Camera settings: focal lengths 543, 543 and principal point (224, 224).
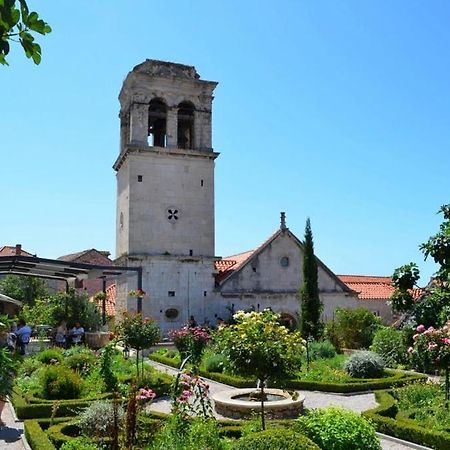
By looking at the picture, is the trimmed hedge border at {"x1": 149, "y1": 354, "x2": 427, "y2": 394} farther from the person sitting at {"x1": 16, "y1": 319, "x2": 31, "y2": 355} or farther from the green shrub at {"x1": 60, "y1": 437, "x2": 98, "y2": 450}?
the person sitting at {"x1": 16, "y1": 319, "x2": 31, "y2": 355}

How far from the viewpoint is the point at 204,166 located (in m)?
31.1

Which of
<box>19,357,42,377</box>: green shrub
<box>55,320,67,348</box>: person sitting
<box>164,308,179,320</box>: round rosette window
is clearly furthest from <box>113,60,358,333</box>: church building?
<box>19,357,42,377</box>: green shrub

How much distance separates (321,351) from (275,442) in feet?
53.7

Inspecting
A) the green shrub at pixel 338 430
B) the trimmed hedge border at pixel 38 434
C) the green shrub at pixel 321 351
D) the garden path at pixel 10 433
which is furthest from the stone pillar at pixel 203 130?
the green shrub at pixel 338 430

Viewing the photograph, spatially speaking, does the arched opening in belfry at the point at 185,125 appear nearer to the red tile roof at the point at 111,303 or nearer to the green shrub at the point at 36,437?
the red tile roof at the point at 111,303

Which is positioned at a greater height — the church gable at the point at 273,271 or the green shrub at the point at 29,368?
the church gable at the point at 273,271

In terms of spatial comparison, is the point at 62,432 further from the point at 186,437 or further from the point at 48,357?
the point at 48,357

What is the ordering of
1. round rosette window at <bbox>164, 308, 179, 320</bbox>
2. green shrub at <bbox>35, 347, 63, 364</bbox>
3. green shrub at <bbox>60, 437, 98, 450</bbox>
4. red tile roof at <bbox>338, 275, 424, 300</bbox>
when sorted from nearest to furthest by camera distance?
1. green shrub at <bbox>60, 437, 98, 450</bbox>
2. green shrub at <bbox>35, 347, 63, 364</bbox>
3. round rosette window at <bbox>164, 308, 179, 320</bbox>
4. red tile roof at <bbox>338, 275, 424, 300</bbox>

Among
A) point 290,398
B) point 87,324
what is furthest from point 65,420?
point 87,324

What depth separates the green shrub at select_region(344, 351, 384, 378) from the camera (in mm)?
17797

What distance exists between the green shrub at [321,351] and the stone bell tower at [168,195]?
9.04 meters

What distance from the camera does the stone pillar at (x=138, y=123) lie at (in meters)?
29.6

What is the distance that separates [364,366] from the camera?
17.8 m

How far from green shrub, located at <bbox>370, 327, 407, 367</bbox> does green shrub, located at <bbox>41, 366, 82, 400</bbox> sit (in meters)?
12.5
